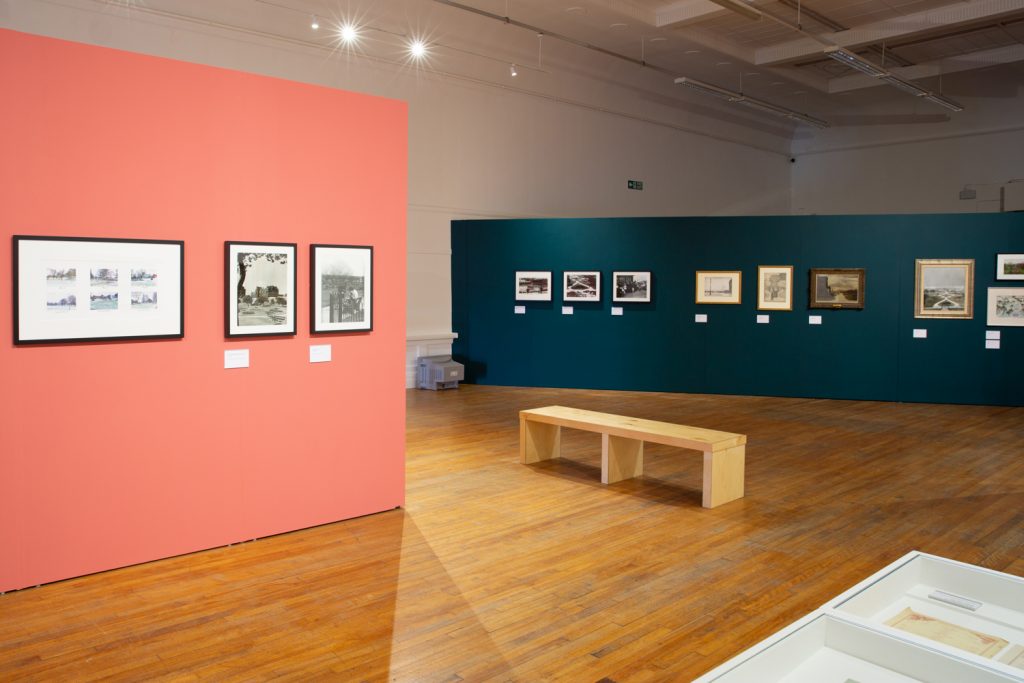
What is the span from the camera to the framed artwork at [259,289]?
580 centimetres

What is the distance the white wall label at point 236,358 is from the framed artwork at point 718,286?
33.4 feet

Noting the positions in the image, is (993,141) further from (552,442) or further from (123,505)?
(123,505)

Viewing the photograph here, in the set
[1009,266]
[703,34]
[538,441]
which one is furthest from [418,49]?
[1009,266]

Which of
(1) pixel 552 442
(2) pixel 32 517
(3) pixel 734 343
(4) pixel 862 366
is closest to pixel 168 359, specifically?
(2) pixel 32 517

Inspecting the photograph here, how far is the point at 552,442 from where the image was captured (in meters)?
8.89

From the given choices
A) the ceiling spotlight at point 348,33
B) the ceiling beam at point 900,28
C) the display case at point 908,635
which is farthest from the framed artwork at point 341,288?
the ceiling beam at point 900,28

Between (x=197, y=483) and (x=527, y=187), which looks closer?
(x=197, y=483)

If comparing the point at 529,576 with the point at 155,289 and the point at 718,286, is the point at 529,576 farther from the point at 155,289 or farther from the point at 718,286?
the point at 718,286

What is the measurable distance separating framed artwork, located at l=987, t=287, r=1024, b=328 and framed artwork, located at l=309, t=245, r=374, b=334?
36.8ft

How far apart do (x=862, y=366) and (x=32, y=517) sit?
1275 centimetres

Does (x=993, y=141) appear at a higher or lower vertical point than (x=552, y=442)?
higher

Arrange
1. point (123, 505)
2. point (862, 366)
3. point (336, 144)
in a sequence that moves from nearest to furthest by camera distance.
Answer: point (123, 505) → point (336, 144) → point (862, 366)

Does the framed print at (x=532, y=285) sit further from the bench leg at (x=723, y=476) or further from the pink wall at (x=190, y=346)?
the pink wall at (x=190, y=346)

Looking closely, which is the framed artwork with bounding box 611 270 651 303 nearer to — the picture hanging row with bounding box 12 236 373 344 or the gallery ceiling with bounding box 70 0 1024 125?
the gallery ceiling with bounding box 70 0 1024 125
